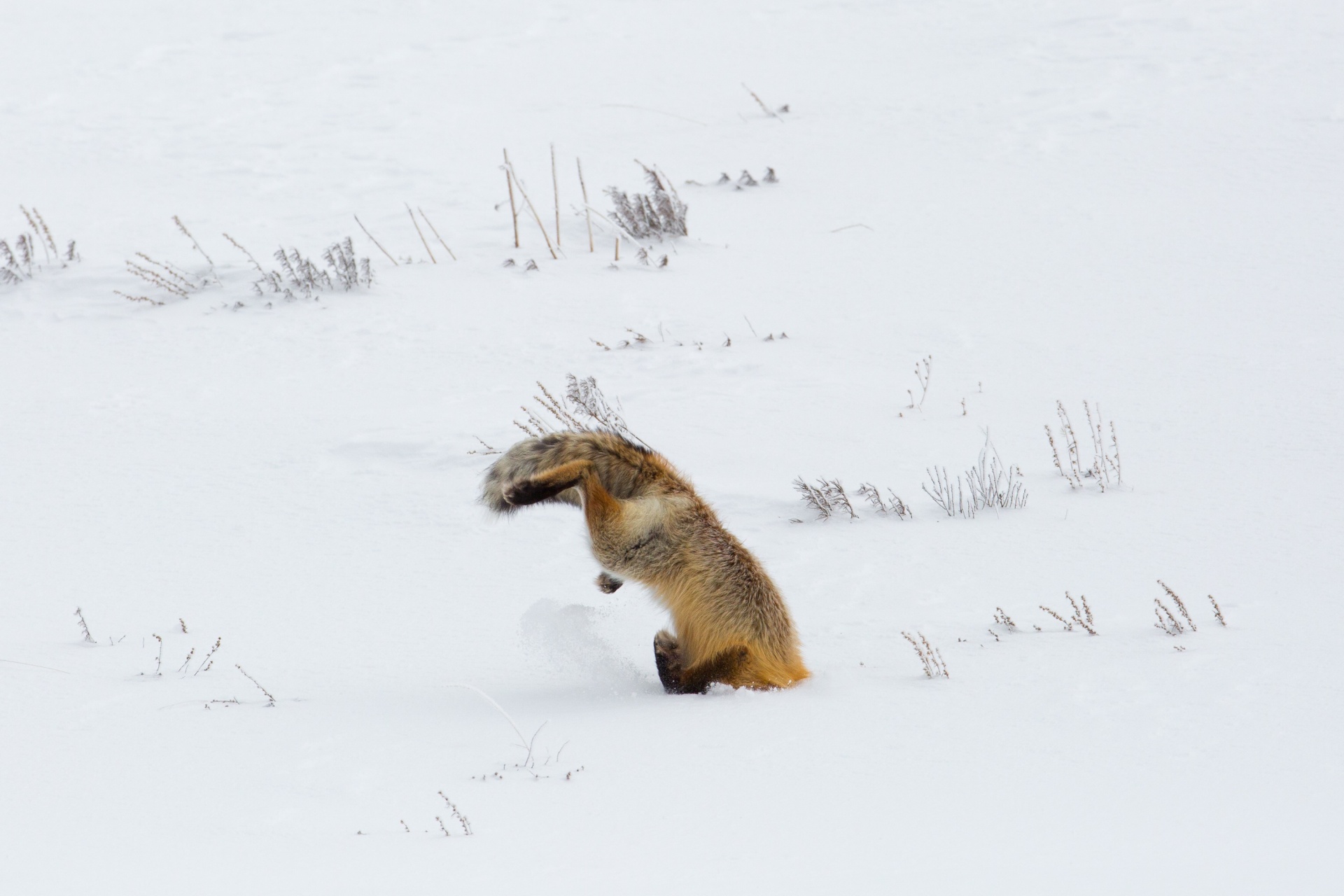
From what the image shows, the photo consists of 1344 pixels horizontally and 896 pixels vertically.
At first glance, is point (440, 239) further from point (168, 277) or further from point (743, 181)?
point (743, 181)

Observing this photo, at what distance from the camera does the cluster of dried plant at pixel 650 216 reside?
8.88 m

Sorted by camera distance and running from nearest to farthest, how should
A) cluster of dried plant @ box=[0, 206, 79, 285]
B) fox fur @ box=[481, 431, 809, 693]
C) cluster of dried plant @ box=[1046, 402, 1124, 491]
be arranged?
1. fox fur @ box=[481, 431, 809, 693]
2. cluster of dried plant @ box=[1046, 402, 1124, 491]
3. cluster of dried plant @ box=[0, 206, 79, 285]

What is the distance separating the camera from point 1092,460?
584 centimetres

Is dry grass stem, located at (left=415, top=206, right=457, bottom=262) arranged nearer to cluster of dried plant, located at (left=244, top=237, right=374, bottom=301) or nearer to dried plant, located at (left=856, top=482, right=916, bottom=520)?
cluster of dried plant, located at (left=244, top=237, right=374, bottom=301)

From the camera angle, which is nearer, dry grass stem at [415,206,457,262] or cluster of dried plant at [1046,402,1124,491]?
cluster of dried plant at [1046,402,1124,491]

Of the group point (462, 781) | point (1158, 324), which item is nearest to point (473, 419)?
point (462, 781)

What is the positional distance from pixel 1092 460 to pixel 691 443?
2.11 meters

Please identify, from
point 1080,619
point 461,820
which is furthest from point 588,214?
point 461,820

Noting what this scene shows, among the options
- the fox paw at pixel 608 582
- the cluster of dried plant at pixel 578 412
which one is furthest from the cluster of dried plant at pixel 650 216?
the fox paw at pixel 608 582

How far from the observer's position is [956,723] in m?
3.42

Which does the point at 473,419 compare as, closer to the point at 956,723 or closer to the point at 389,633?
the point at 389,633

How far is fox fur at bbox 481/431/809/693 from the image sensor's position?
380cm

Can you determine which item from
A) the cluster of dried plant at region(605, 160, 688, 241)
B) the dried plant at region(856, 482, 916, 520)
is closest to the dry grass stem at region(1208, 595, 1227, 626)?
the dried plant at region(856, 482, 916, 520)

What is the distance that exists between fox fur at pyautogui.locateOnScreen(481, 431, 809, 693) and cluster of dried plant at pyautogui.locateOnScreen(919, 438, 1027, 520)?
5.25 feet
